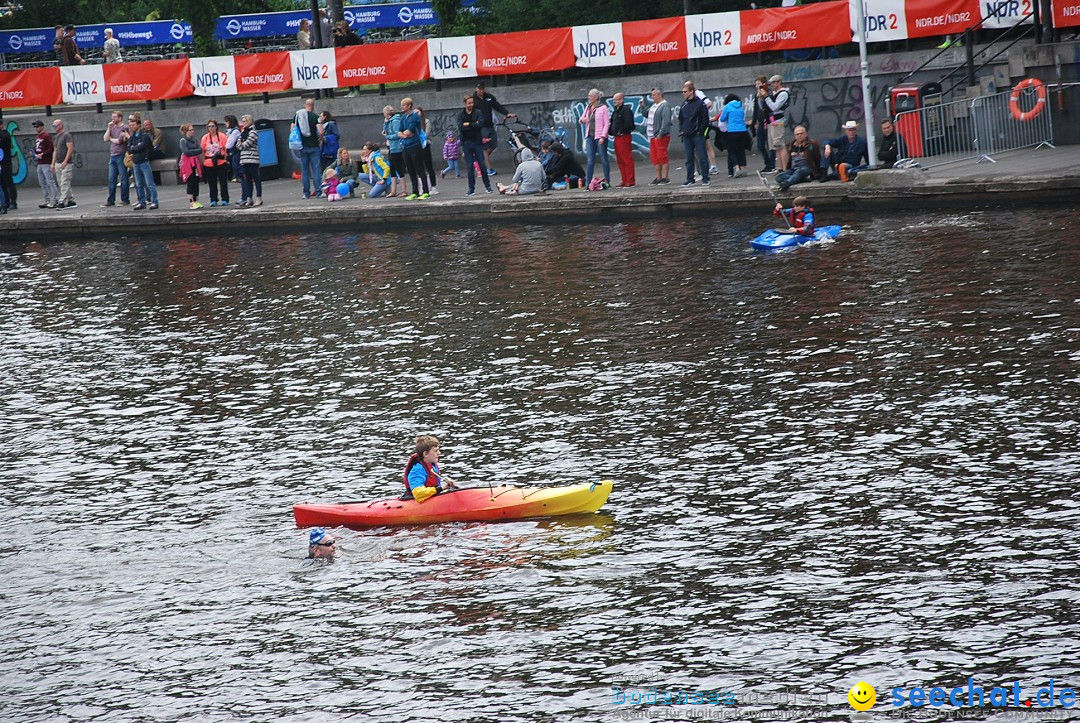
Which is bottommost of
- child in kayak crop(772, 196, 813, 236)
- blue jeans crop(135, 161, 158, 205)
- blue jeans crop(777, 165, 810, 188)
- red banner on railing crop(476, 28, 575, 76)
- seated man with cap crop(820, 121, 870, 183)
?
child in kayak crop(772, 196, 813, 236)

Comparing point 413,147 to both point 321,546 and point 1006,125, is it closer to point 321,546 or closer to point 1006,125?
point 1006,125

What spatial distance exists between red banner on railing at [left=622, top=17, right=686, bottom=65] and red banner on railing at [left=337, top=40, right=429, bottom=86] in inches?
206

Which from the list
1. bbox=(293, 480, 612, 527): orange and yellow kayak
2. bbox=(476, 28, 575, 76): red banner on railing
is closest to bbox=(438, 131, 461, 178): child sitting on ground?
bbox=(476, 28, 575, 76): red banner on railing

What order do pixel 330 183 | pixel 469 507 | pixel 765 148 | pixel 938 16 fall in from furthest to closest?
1. pixel 330 183
2. pixel 938 16
3. pixel 765 148
4. pixel 469 507

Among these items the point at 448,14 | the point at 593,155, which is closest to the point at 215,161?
the point at 593,155

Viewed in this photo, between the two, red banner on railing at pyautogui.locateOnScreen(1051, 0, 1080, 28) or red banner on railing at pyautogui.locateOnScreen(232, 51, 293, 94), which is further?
red banner on railing at pyautogui.locateOnScreen(232, 51, 293, 94)

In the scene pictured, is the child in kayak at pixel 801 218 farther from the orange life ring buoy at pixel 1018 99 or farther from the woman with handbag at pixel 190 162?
the woman with handbag at pixel 190 162

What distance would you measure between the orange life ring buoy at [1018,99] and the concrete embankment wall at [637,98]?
19.2 inches

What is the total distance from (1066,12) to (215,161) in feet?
63.0

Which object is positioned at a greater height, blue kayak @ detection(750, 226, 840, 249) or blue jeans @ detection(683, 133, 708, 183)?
blue jeans @ detection(683, 133, 708, 183)

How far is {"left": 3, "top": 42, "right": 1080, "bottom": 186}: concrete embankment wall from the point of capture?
89.8 ft

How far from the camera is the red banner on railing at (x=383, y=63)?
1286 inches

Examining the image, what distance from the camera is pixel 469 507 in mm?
12320

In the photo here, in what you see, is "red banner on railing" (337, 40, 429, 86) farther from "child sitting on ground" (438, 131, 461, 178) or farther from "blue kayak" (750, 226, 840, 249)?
"blue kayak" (750, 226, 840, 249)
